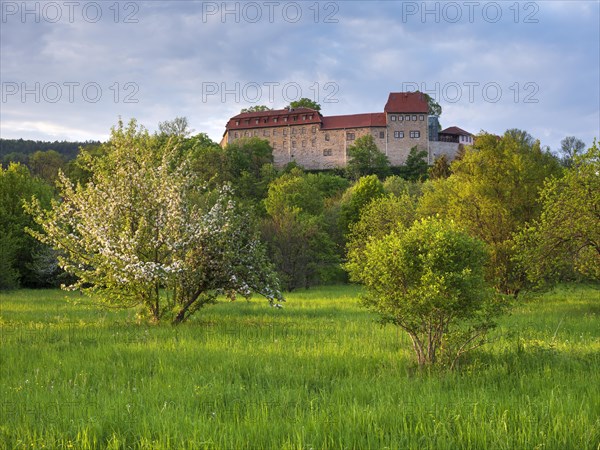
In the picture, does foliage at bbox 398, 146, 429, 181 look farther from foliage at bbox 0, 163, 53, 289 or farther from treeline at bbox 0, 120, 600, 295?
foliage at bbox 0, 163, 53, 289

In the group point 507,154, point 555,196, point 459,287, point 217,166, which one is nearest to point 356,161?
→ point 217,166

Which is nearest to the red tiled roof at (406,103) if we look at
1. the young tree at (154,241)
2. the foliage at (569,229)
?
the foliage at (569,229)

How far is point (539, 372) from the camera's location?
29.0ft

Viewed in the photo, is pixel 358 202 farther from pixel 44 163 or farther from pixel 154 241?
pixel 44 163

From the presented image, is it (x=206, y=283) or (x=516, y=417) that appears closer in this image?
(x=516, y=417)

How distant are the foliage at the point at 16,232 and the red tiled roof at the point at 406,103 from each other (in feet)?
317

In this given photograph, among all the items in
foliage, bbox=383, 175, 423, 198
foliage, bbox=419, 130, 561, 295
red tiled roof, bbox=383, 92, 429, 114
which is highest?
red tiled roof, bbox=383, 92, 429, 114

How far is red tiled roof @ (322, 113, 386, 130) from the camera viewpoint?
413 feet

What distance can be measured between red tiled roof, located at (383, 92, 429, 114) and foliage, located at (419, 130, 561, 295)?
100 m

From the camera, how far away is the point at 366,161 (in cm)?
11088

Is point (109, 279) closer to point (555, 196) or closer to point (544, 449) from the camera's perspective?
point (544, 449)

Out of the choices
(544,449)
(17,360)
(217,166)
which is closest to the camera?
(544,449)

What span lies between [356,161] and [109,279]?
97731mm

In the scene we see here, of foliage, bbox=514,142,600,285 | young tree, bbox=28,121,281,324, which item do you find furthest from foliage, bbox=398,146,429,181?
young tree, bbox=28,121,281,324
